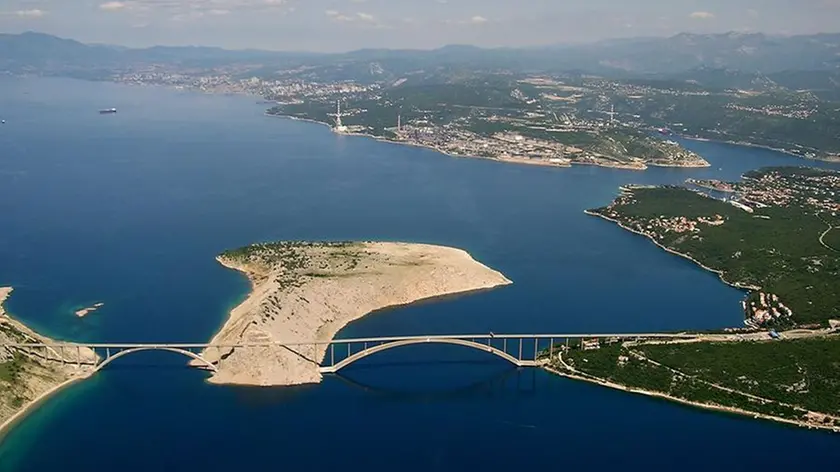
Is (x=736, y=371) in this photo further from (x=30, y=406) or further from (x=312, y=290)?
(x=30, y=406)

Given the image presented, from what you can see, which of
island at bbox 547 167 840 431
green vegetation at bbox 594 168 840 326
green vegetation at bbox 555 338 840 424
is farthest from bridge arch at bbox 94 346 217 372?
green vegetation at bbox 594 168 840 326

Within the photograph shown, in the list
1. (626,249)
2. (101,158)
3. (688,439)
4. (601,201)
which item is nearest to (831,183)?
(601,201)

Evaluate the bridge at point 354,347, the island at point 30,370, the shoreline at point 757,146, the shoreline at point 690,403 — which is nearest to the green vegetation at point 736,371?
the shoreline at point 690,403

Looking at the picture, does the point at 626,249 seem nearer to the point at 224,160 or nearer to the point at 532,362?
the point at 532,362

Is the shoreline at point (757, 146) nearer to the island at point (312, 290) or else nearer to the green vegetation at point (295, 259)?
the island at point (312, 290)

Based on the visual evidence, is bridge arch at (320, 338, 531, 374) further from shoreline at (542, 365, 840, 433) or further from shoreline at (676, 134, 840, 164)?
shoreline at (676, 134, 840, 164)

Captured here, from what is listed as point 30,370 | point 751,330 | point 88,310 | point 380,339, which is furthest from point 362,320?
point 751,330
